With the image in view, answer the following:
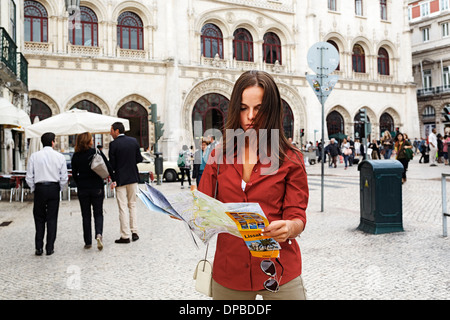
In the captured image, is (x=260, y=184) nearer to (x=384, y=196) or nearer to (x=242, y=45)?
(x=384, y=196)

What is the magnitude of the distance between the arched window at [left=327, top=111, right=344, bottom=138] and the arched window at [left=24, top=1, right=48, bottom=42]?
2317 centimetres

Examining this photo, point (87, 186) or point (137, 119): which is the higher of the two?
point (137, 119)

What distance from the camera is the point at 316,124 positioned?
35.2 m

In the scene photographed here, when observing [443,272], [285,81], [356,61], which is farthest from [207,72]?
[443,272]

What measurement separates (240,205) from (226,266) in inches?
17.2

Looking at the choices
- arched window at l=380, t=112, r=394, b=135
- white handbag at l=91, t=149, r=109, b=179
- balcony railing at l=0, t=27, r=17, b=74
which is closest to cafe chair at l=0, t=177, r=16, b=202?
balcony railing at l=0, t=27, r=17, b=74

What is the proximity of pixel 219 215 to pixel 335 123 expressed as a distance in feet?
122

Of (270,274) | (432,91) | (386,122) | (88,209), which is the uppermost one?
(432,91)

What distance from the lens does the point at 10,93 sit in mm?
18750

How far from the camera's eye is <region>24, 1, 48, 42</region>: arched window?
26.7 m

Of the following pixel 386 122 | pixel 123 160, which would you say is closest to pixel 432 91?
pixel 386 122

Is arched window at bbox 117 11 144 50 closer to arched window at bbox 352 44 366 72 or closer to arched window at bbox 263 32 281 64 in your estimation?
arched window at bbox 263 32 281 64

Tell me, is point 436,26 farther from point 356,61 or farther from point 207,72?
point 207,72
